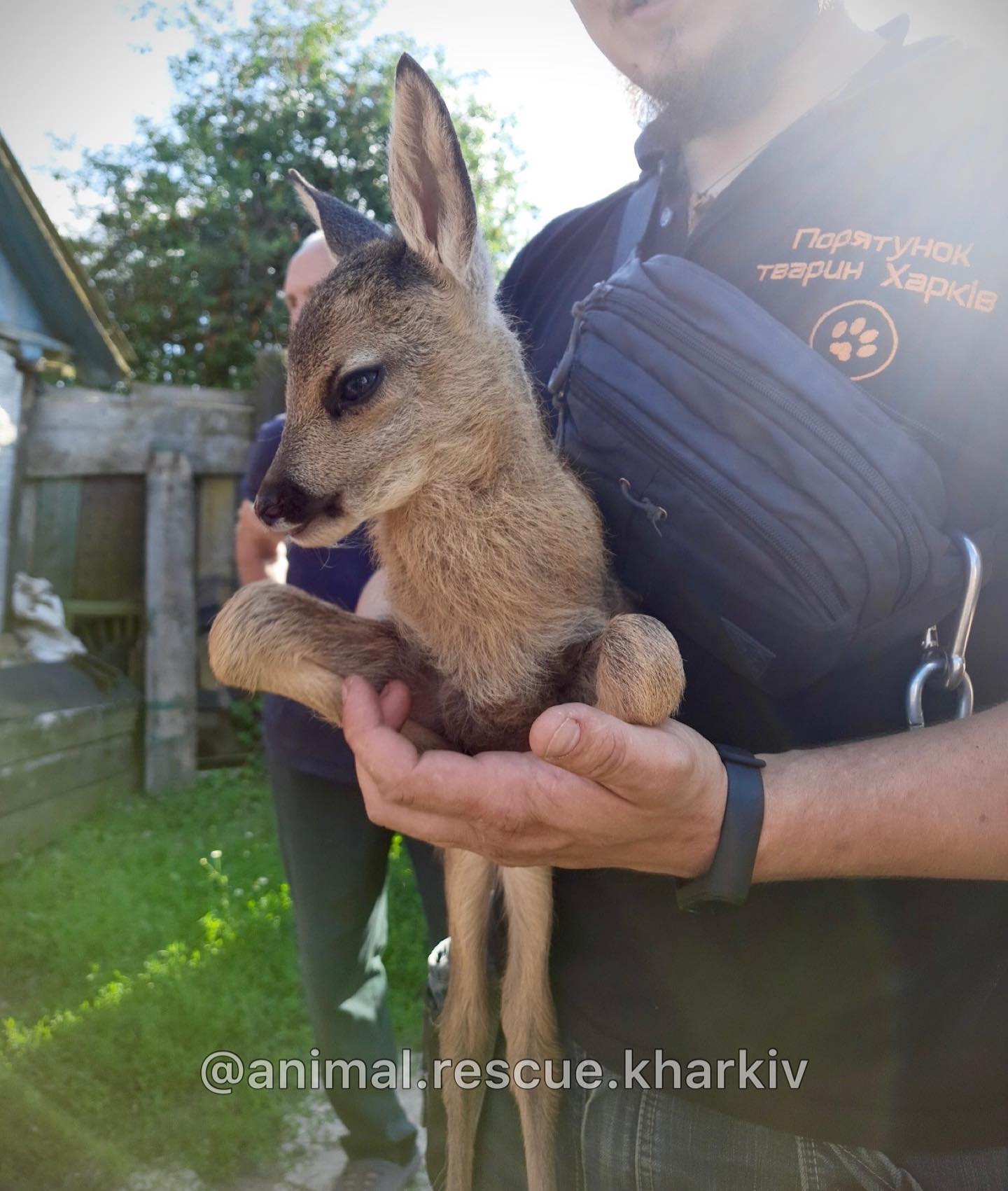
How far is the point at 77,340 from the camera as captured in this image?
6172mm

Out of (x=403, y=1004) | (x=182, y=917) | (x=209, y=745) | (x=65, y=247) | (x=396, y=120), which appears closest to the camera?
(x=396, y=120)

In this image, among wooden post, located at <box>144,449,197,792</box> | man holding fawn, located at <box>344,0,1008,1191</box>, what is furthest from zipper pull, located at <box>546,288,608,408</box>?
wooden post, located at <box>144,449,197,792</box>

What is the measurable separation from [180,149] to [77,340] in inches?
107

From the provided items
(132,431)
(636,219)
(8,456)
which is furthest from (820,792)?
(132,431)

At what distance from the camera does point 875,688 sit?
4.96 ft

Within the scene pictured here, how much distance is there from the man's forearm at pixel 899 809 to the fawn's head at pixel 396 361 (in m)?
0.81

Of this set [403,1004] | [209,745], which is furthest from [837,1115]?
[209,745]

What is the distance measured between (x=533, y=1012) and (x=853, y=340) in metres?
1.30

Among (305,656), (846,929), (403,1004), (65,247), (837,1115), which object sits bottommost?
(403,1004)

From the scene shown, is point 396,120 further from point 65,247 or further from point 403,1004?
point 65,247

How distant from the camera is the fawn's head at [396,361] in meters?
1.66

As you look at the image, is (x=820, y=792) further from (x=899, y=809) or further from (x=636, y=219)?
(x=636, y=219)

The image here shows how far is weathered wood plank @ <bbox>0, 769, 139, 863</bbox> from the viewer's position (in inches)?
195

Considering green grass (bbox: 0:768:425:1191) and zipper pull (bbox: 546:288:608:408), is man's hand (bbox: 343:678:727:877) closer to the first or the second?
zipper pull (bbox: 546:288:608:408)
